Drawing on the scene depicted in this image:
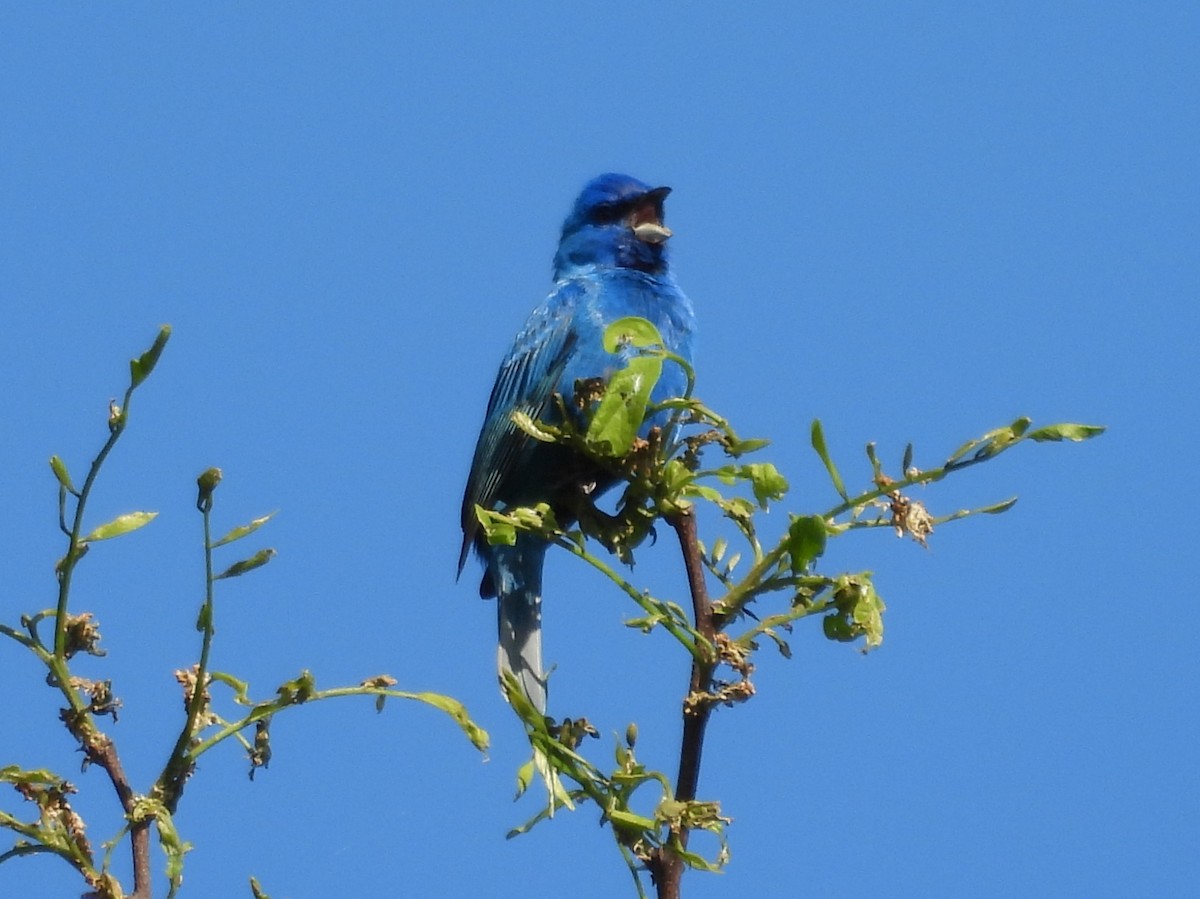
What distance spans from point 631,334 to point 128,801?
1286mm

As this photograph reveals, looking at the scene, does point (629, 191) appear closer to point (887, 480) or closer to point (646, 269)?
point (646, 269)

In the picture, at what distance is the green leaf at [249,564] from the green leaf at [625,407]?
2.40ft

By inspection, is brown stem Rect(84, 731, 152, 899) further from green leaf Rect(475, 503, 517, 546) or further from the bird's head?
the bird's head

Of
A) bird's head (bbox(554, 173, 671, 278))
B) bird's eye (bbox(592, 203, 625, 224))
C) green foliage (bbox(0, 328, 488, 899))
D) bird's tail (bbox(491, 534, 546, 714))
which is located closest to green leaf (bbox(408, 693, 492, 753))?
green foliage (bbox(0, 328, 488, 899))

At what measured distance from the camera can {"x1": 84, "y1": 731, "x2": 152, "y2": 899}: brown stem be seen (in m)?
2.16

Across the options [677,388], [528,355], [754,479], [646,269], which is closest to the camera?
[754,479]

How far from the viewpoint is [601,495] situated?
7.24 metres

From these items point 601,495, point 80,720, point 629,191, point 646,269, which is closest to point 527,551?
point 601,495

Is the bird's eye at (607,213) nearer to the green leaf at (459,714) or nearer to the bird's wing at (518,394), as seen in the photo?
the bird's wing at (518,394)

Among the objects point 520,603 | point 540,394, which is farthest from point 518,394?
point 520,603

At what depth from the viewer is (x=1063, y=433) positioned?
2754mm

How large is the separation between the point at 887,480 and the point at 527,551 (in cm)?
462

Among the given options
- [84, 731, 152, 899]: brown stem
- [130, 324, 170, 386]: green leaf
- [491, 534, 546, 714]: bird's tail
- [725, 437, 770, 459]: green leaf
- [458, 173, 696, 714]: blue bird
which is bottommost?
[84, 731, 152, 899]: brown stem

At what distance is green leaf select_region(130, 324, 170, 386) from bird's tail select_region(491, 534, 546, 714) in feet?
15.4
